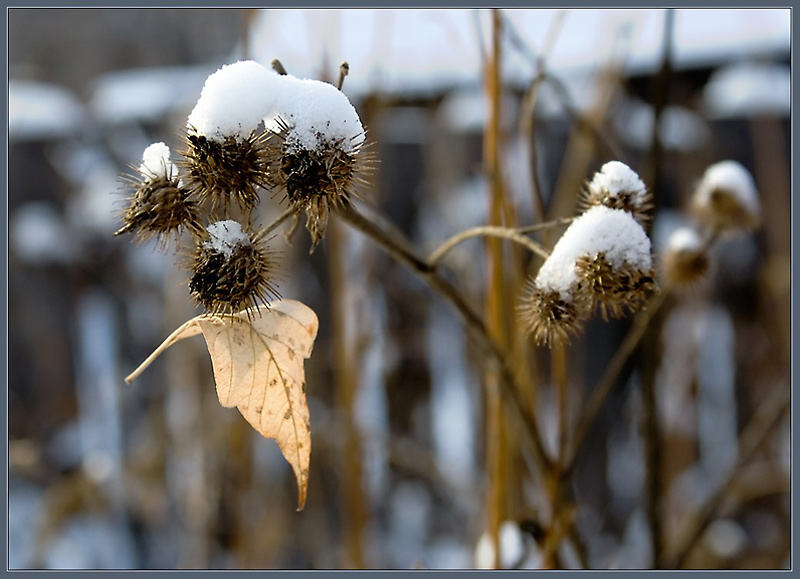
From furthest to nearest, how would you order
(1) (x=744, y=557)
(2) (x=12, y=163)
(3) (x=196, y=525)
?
1. (2) (x=12, y=163)
2. (1) (x=744, y=557)
3. (3) (x=196, y=525)

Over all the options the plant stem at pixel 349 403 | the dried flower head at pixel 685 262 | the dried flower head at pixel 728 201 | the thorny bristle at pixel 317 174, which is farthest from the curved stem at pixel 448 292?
the plant stem at pixel 349 403

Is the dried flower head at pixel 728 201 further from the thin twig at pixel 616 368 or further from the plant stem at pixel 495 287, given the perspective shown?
the plant stem at pixel 495 287

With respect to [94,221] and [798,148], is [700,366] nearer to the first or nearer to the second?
[798,148]

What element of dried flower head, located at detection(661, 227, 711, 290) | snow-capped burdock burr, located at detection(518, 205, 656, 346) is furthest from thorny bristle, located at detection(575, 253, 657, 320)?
dried flower head, located at detection(661, 227, 711, 290)

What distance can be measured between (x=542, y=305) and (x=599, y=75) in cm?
84

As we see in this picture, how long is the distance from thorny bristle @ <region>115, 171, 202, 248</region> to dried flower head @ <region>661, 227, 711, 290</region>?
659 mm

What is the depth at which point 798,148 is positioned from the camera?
0.97 metres

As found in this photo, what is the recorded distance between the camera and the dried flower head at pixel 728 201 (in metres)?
0.93

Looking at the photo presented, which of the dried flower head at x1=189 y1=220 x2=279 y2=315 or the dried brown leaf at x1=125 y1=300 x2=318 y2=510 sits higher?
the dried flower head at x1=189 y1=220 x2=279 y2=315

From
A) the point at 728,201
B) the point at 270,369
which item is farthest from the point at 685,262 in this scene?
the point at 270,369

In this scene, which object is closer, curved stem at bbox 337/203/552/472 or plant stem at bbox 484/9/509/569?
curved stem at bbox 337/203/552/472

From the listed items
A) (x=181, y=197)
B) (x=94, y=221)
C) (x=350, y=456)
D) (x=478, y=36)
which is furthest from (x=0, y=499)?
(x=94, y=221)

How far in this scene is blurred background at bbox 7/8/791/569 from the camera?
186 cm

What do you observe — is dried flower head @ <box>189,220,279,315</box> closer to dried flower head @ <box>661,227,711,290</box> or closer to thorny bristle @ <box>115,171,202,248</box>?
thorny bristle @ <box>115,171,202,248</box>
